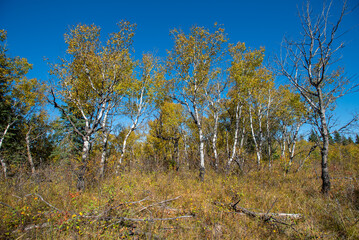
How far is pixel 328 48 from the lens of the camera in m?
5.78

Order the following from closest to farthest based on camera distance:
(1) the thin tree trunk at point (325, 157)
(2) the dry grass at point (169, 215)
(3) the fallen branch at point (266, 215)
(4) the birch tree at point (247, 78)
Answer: (2) the dry grass at point (169, 215)
(3) the fallen branch at point (266, 215)
(1) the thin tree trunk at point (325, 157)
(4) the birch tree at point (247, 78)

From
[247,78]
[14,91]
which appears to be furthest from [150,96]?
[14,91]

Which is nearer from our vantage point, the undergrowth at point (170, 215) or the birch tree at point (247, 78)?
the undergrowth at point (170, 215)

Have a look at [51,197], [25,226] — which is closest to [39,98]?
[51,197]

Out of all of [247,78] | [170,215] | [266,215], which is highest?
[247,78]

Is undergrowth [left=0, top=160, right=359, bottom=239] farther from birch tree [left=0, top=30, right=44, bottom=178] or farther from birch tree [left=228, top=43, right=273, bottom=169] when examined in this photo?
birch tree [left=0, top=30, right=44, bottom=178]

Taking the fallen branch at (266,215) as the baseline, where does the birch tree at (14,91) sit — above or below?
above

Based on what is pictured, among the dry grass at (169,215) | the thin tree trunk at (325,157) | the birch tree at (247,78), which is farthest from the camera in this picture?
the birch tree at (247,78)

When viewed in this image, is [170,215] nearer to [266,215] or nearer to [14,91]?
[266,215]

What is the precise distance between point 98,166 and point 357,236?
9117 millimetres

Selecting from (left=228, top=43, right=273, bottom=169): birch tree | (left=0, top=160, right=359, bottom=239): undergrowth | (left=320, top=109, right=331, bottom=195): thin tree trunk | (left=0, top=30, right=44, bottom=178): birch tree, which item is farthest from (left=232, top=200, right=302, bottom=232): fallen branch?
(left=0, top=30, right=44, bottom=178): birch tree

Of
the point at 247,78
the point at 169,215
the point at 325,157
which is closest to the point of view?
the point at 169,215

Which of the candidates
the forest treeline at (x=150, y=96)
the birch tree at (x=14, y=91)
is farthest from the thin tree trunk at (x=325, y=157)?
the birch tree at (x=14, y=91)

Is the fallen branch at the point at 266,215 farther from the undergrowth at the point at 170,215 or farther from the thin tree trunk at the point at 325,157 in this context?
the thin tree trunk at the point at 325,157
